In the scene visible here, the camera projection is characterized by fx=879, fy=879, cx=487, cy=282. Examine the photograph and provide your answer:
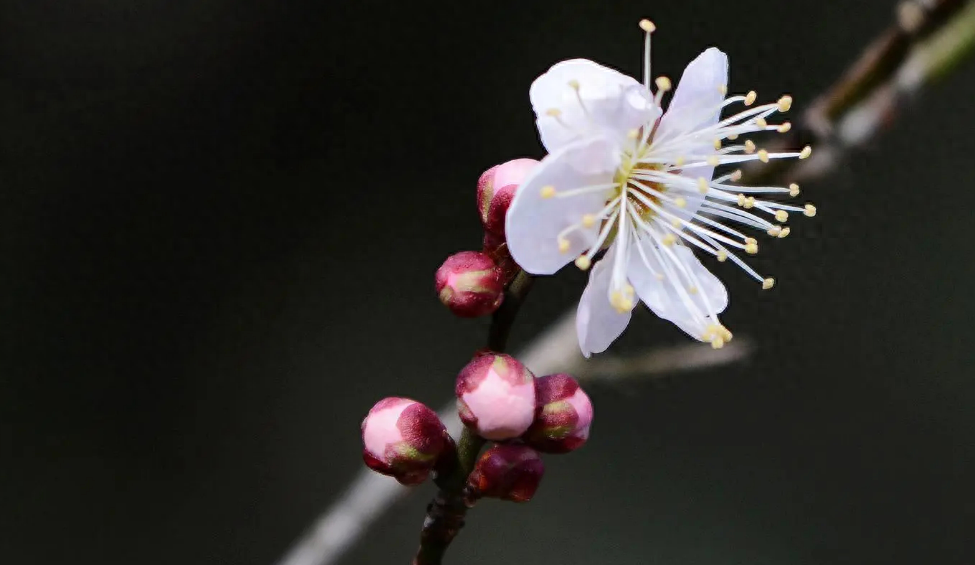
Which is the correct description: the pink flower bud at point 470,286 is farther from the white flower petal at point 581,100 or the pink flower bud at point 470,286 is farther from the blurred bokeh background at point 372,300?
the blurred bokeh background at point 372,300

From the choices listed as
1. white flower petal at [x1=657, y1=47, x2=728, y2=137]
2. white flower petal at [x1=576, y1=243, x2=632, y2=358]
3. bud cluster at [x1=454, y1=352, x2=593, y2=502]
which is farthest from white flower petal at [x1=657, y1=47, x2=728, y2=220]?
bud cluster at [x1=454, y1=352, x2=593, y2=502]

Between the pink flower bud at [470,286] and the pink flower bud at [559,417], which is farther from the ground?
the pink flower bud at [470,286]

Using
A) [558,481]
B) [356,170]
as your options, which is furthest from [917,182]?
[356,170]

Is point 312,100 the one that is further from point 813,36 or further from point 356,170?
point 813,36

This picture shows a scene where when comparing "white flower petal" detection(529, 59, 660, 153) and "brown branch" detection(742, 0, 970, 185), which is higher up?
"white flower petal" detection(529, 59, 660, 153)

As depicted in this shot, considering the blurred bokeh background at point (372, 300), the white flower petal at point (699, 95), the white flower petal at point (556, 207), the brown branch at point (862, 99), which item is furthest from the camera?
the blurred bokeh background at point (372, 300)

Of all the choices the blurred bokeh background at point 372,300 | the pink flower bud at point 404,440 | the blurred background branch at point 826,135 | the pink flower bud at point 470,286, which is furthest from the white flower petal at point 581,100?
the blurred bokeh background at point 372,300

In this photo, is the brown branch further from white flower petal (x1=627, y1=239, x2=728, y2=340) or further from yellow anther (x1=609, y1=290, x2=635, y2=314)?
yellow anther (x1=609, y1=290, x2=635, y2=314)
